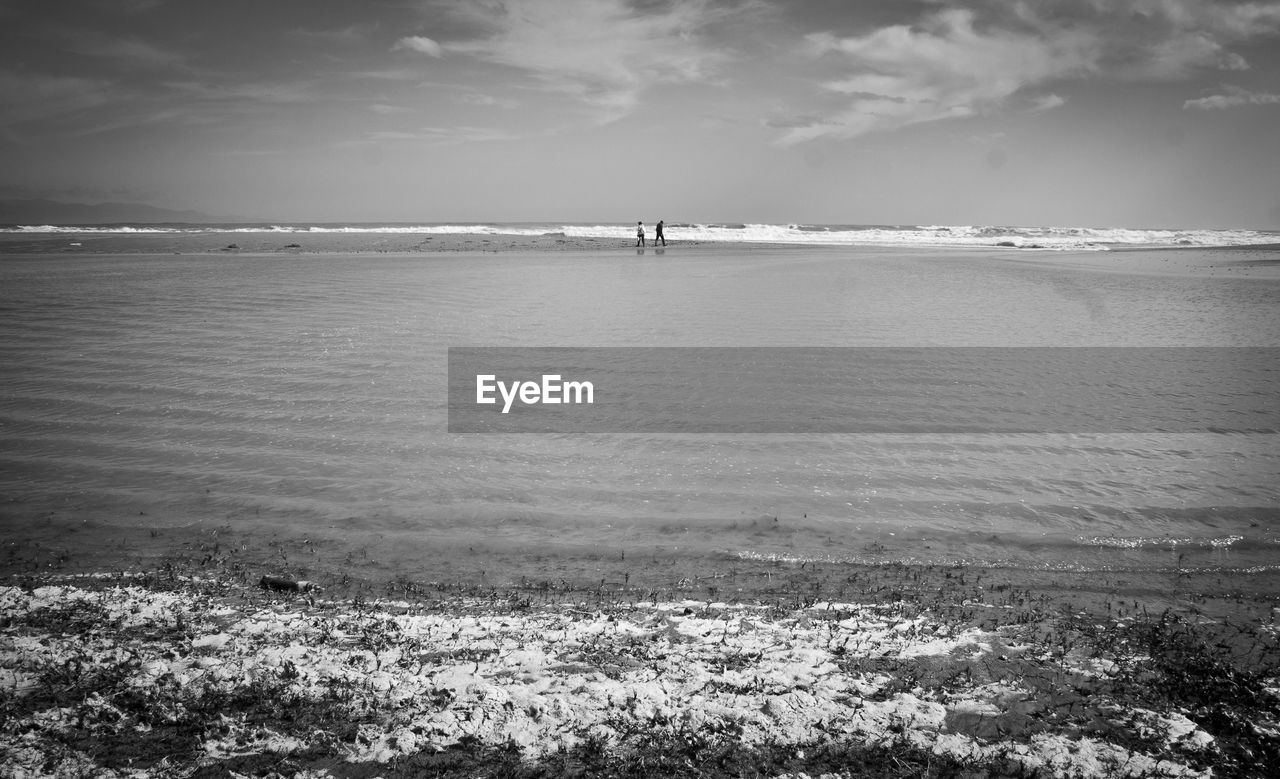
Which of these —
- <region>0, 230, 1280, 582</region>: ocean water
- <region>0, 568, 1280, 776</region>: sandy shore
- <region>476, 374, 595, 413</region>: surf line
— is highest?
<region>476, 374, 595, 413</region>: surf line

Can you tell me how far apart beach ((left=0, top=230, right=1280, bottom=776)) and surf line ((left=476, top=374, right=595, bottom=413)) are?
1.08 meters

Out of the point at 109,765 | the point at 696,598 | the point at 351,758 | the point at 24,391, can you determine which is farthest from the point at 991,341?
the point at 24,391

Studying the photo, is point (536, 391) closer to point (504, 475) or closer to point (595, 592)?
point (504, 475)

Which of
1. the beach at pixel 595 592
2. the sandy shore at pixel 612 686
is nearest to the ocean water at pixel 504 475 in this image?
the beach at pixel 595 592

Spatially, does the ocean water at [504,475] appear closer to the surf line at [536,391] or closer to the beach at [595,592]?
the beach at [595,592]

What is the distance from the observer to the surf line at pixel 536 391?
10289 millimetres

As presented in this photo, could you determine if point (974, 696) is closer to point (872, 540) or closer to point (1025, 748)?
point (1025, 748)

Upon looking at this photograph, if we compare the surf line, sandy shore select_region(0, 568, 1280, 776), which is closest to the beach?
sandy shore select_region(0, 568, 1280, 776)

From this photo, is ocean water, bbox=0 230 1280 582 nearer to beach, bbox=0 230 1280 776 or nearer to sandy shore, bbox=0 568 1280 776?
beach, bbox=0 230 1280 776

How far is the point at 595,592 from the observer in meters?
5.27

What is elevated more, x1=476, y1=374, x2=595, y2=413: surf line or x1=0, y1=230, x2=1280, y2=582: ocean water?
x1=476, y1=374, x2=595, y2=413: surf line

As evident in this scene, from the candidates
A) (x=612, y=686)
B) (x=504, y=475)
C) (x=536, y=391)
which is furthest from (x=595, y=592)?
(x=536, y=391)

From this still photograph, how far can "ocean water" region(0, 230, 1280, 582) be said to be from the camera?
5.96m

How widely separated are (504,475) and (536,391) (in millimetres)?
3299
